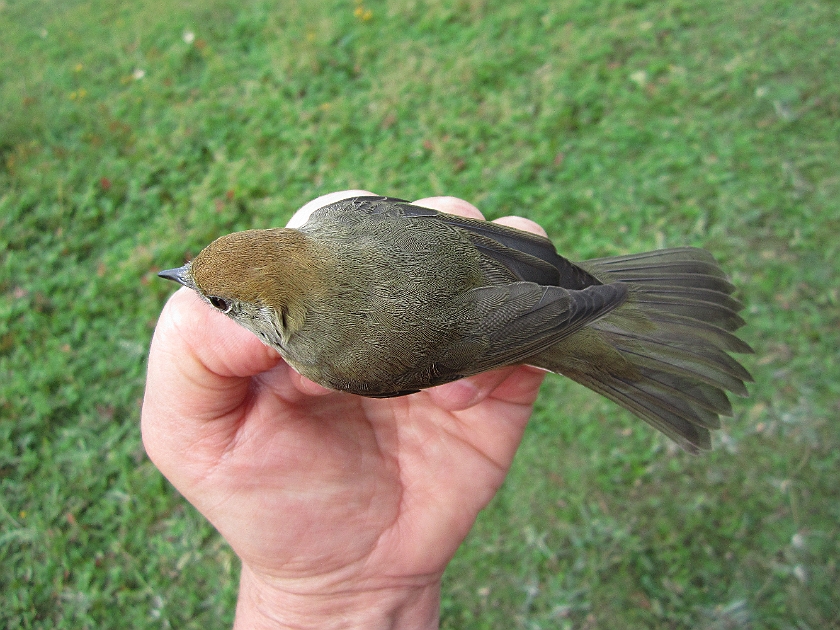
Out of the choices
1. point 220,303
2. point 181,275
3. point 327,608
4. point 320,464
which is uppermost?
point 181,275

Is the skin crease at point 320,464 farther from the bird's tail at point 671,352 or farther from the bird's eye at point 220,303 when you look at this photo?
the bird's tail at point 671,352

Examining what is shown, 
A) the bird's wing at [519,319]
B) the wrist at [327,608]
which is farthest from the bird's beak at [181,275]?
the wrist at [327,608]

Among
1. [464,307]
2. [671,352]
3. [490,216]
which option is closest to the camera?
[464,307]

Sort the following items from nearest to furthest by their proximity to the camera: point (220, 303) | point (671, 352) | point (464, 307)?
point (220, 303) → point (464, 307) → point (671, 352)

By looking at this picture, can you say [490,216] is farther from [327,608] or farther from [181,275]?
[327,608]

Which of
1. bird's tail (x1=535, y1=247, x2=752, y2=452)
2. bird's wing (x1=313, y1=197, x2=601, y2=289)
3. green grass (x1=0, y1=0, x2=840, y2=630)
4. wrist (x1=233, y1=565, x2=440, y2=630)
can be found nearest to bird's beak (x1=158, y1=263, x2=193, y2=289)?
bird's wing (x1=313, y1=197, x2=601, y2=289)

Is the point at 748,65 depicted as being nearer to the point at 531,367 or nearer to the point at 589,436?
the point at 589,436

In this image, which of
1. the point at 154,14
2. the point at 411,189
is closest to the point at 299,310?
the point at 411,189

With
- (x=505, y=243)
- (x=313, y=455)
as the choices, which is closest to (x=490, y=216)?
(x=505, y=243)
